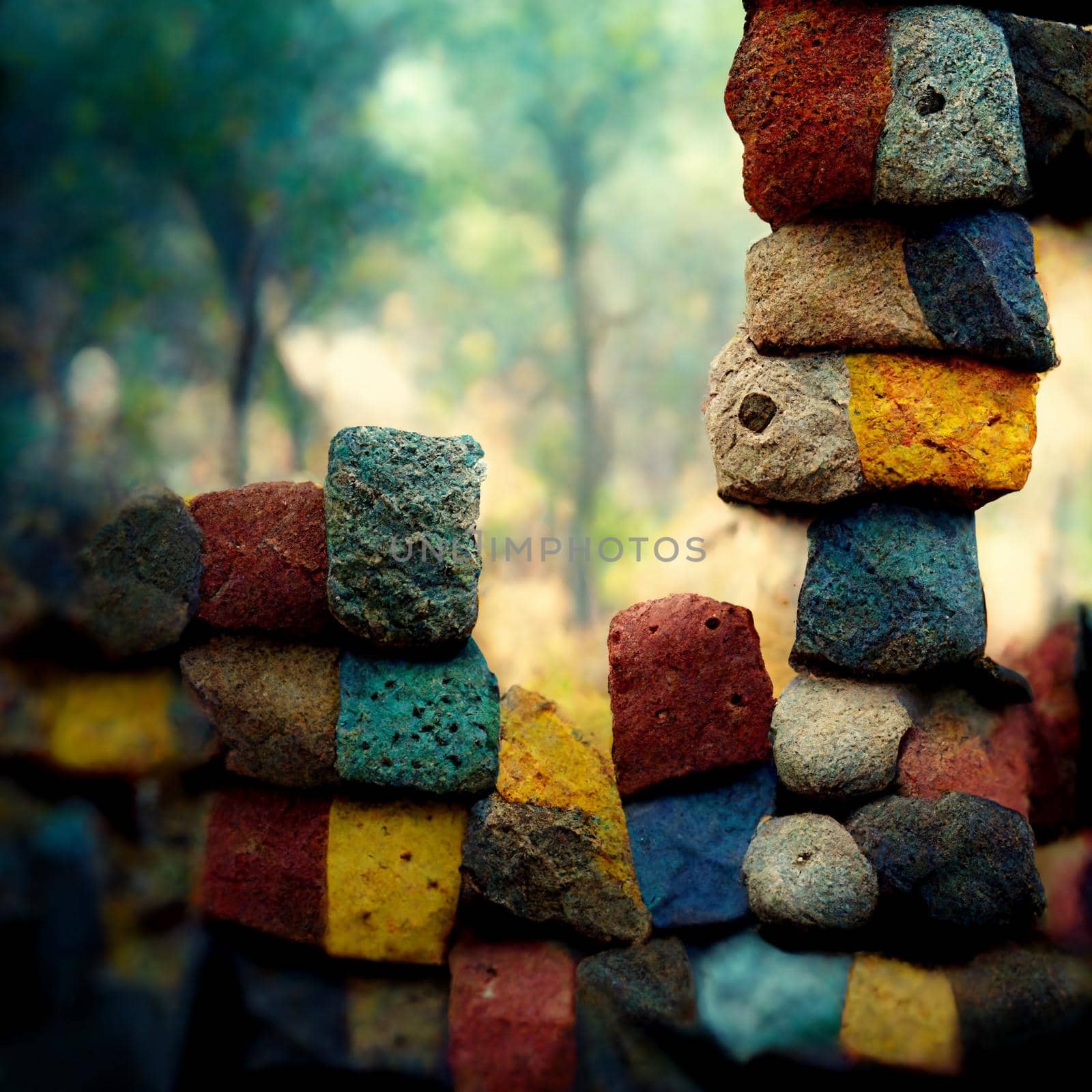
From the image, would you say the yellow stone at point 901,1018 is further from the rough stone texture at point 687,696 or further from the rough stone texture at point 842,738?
the rough stone texture at point 687,696

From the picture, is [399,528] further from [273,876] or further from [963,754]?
[963,754]

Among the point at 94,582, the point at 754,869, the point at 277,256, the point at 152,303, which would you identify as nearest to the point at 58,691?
the point at 94,582

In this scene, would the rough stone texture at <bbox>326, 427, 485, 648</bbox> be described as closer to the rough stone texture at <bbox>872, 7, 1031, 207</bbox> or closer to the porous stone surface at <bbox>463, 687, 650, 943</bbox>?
the porous stone surface at <bbox>463, 687, 650, 943</bbox>

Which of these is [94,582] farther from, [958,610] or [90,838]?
[958,610]

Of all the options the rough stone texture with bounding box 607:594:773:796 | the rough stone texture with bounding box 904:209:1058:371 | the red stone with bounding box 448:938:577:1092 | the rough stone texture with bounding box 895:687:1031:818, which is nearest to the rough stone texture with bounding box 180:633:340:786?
the red stone with bounding box 448:938:577:1092

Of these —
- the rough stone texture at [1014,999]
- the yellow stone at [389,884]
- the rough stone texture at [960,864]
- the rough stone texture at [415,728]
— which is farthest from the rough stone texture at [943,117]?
the yellow stone at [389,884]
